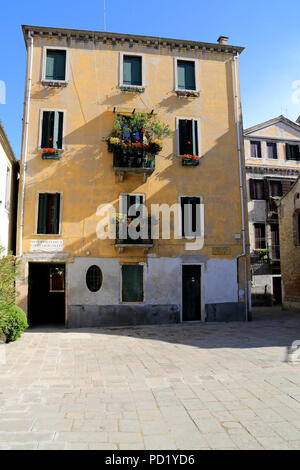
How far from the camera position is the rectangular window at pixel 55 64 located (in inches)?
609

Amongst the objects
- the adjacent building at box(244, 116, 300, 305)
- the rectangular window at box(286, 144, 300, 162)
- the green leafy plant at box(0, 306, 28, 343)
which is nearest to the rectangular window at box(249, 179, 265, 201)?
the adjacent building at box(244, 116, 300, 305)

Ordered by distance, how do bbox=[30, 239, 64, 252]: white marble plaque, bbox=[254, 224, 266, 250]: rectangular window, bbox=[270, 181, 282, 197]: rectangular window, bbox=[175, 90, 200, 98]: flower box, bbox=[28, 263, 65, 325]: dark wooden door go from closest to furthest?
bbox=[30, 239, 64, 252]: white marble plaque
bbox=[28, 263, 65, 325]: dark wooden door
bbox=[175, 90, 200, 98]: flower box
bbox=[254, 224, 266, 250]: rectangular window
bbox=[270, 181, 282, 197]: rectangular window

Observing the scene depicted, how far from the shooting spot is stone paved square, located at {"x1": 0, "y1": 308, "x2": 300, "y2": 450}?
4.24 meters

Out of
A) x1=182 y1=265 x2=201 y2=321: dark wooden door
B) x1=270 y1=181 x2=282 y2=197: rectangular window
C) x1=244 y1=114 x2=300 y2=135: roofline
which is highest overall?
x1=244 y1=114 x2=300 y2=135: roofline

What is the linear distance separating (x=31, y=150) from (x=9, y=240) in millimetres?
3975

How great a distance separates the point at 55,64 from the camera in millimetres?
15547

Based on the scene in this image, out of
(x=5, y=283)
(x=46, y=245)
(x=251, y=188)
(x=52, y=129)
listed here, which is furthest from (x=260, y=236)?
(x=5, y=283)

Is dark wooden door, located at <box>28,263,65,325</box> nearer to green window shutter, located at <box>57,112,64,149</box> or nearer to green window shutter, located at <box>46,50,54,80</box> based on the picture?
green window shutter, located at <box>57,112,64,149</box>

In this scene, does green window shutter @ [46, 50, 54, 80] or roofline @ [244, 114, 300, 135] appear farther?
roofline @ [244, 114, 300, 135]

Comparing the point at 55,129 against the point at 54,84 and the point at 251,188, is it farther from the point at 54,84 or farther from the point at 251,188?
the point at 251,188

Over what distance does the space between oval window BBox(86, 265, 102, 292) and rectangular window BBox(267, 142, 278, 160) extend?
1901 centimetres

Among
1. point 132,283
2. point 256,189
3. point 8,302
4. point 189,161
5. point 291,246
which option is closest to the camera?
point 8,302

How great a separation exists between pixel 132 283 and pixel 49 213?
4624 millimetres

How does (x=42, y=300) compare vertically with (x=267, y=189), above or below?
below
